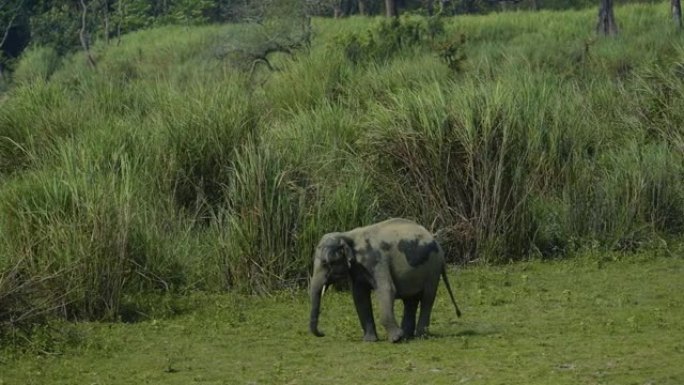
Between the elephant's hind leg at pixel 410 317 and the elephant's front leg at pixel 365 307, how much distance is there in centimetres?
25

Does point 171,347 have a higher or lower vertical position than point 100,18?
higher

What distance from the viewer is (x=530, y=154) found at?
1319 cm

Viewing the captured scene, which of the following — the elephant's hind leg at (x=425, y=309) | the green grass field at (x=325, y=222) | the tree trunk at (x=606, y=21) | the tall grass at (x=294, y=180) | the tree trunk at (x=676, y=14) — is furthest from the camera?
the tree trunk at (x=606, y=21)

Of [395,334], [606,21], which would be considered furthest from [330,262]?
[606,21]

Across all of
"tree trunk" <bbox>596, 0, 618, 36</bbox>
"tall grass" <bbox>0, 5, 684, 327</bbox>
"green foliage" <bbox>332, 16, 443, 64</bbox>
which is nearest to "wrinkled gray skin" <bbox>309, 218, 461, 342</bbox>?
"tall grass" <bbox>0, 5, 684, 327</bbox>

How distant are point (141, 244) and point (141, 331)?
57.2 inches

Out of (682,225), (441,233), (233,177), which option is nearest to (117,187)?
(233,177)

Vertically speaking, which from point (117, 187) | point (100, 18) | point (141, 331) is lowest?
point (100, 18)

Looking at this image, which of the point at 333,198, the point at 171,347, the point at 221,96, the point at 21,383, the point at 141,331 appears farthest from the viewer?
the point at 221,96

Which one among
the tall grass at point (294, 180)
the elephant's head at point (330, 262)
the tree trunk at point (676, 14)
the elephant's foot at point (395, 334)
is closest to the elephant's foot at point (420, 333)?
the elephant's foot at point (395, 334)

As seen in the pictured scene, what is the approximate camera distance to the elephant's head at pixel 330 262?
8906mm

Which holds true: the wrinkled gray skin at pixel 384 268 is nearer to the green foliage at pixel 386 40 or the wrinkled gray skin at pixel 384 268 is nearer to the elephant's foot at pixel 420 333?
the elephant's foot at pixel 420 333

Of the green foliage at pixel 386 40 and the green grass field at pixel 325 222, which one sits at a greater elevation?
the green grass field at pixel 325 222

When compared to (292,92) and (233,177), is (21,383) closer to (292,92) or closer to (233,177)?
(233,177)
